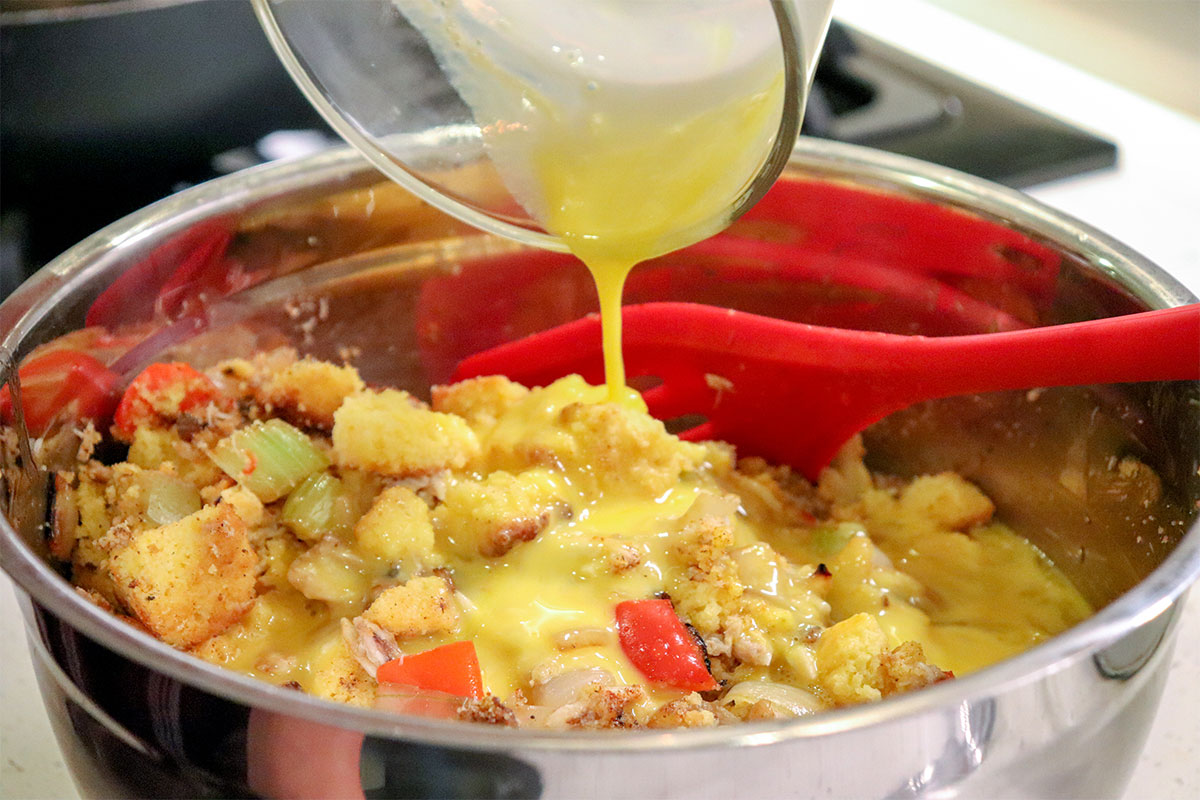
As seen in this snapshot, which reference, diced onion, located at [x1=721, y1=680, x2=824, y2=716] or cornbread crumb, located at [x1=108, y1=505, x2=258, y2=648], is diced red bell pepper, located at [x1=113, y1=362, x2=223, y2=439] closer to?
cornbread crumb, located at [x1=108, y1=505, x2=258, y2=648]

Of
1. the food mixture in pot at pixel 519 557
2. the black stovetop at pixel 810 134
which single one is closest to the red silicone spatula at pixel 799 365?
the food mixture in pot at pixel 519 557

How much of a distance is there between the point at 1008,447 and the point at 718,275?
31 cm

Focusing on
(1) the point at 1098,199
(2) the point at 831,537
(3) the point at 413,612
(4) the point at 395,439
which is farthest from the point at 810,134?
(3) the point at 413,612

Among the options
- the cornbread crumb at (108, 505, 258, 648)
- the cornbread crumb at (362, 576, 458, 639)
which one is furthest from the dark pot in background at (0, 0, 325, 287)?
the cornbread crumb at (362, 576, 458, 639)

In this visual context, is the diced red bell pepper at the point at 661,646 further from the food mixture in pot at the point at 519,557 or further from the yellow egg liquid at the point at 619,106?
the yellow egg liquid at the point at 619,106

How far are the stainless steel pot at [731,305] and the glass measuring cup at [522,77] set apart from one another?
158 millimetres

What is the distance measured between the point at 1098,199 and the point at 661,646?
1038 mm

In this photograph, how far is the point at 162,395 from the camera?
927 millimetres

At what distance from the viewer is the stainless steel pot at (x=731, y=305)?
48cm

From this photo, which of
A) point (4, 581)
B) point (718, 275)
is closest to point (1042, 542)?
point (718, 275)

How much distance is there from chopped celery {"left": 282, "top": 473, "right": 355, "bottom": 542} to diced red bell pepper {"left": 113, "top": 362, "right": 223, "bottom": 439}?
13 cm

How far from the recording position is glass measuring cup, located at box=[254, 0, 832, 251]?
2.25ft

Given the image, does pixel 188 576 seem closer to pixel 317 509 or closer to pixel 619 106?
pixel 317 509

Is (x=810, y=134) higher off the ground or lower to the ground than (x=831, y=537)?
higher
